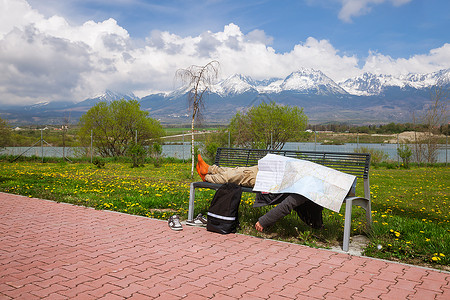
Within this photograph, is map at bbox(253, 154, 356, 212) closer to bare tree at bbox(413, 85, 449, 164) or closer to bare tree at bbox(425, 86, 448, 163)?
bare tree at bbox(413, 85, 449, 164)

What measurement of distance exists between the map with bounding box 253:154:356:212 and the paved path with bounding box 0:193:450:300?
630mm

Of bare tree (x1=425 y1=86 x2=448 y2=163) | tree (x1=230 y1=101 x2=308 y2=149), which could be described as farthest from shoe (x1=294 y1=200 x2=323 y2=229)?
bare tree (x1=425 y1=86 x2=448 y2=163)

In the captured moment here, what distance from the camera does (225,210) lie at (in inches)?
192

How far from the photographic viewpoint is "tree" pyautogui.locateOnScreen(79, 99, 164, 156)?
81.4 ft

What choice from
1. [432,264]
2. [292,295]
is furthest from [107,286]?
[432,264]

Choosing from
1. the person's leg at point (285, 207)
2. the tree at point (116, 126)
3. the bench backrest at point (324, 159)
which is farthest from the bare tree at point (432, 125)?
the person's leg at point (285, 207)

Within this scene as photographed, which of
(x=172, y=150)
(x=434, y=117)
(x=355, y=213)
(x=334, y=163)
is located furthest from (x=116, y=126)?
(x=334, y=163)

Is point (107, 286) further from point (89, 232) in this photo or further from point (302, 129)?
point (302, 129)

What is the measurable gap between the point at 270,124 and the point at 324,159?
719 inches

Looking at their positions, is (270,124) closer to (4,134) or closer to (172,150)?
(172,150)

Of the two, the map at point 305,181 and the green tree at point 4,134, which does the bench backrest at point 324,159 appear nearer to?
the map at point 305,181

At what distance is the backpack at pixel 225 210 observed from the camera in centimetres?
486

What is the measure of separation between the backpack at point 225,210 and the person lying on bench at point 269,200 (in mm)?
235

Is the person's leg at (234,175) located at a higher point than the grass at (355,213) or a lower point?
higher
